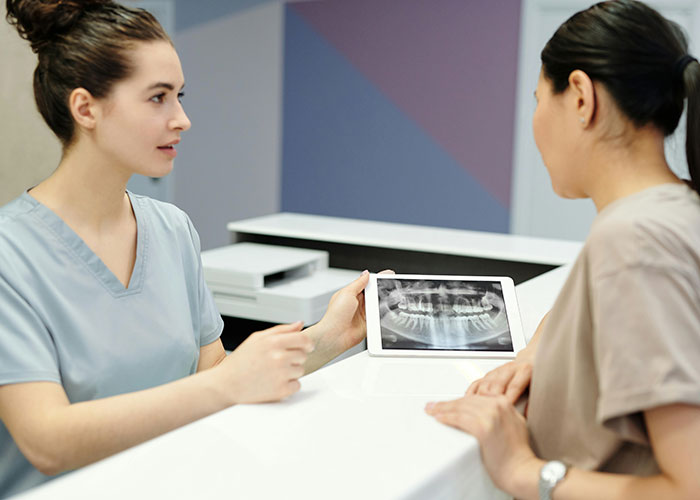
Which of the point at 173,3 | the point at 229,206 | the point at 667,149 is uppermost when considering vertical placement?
the point at 173,3

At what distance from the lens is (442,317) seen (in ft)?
4.42

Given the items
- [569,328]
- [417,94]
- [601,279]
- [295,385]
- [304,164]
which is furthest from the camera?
[304,164]

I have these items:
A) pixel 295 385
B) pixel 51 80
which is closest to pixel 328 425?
pixel 295 385

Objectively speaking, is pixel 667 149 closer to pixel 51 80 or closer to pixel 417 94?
pixel 51 80

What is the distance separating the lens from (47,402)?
1.06 meters

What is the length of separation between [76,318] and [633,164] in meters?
0.83

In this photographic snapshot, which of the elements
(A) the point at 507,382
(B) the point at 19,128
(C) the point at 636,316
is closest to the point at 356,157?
(B) the point at 19,128

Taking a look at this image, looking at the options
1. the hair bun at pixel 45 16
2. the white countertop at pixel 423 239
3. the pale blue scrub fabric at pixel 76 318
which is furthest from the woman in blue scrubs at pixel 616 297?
the white countertop at pixel 423 239

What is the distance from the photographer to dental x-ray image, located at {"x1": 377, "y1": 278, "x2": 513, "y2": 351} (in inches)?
50.9

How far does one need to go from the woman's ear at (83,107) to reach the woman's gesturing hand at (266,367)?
1.53 ft

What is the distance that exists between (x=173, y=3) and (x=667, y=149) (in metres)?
4.32

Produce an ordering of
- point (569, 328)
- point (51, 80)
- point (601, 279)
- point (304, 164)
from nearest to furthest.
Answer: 1. point (601, 279)
2. point (569, 328)
3. point (51, 80)
4. point (304, 164)

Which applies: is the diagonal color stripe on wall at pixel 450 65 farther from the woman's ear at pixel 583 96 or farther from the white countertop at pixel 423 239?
the woman's ear at pixel 583 96

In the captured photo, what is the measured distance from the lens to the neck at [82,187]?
1.26 metres
